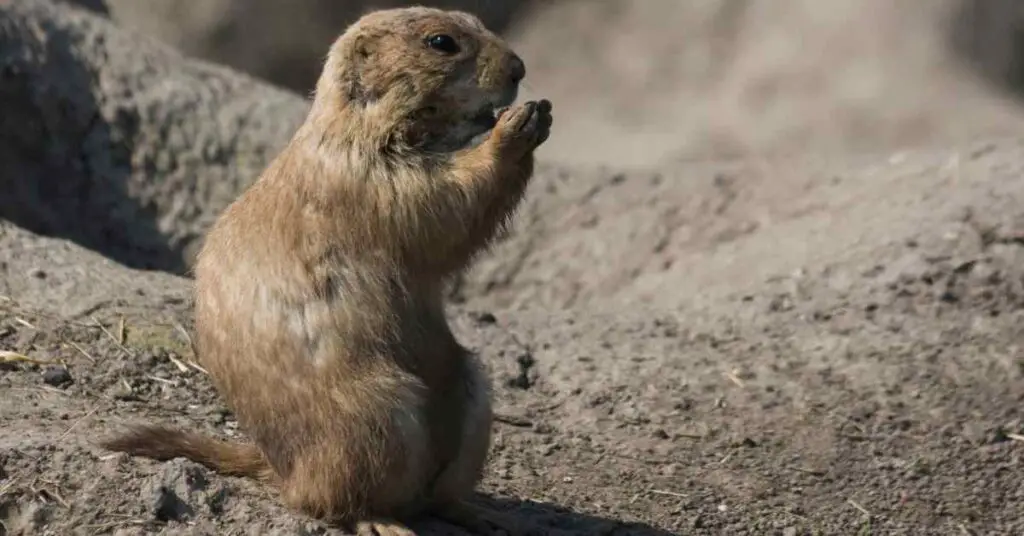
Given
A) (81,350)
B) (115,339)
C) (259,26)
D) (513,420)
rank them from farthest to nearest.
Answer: (259,26) → (513,420) → (115,339) → (81,350)

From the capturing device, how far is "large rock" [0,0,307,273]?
9.69m

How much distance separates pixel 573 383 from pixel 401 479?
2535mm

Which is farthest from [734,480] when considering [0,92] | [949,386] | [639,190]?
[0,92]

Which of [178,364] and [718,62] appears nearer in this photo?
[178,364]

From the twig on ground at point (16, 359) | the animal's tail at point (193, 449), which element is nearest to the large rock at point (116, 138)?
the twig on ground at point (16, 359)

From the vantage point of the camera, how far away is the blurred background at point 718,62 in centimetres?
1373

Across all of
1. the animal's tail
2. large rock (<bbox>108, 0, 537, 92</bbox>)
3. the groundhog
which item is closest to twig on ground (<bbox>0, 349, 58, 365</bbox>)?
the animal's tail

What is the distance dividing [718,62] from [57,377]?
967 cm

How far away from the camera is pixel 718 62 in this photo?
1473 cm

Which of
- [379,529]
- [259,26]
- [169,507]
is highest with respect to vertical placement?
[259,26]

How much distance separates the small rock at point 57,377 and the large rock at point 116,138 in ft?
11.0

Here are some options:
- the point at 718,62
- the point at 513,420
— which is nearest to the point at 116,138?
the point at 513,420

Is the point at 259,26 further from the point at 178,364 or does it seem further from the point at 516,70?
the point at 516,70

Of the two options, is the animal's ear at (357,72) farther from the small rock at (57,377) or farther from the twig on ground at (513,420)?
the twig on ground at (513,420)
